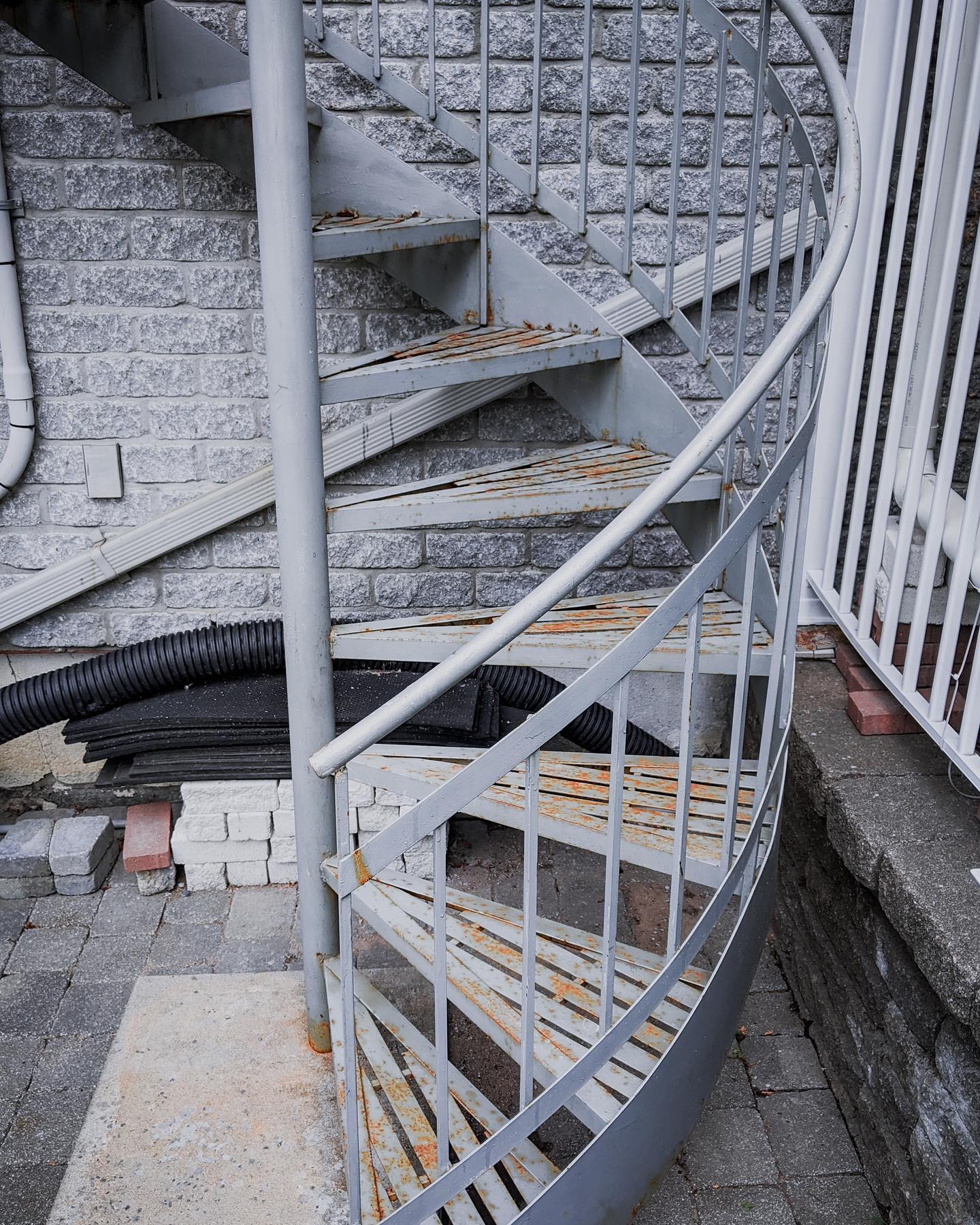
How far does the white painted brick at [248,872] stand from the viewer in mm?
3012

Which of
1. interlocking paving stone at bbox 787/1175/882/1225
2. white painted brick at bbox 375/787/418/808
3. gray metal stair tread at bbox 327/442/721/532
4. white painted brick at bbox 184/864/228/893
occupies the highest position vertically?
gray metal stair tread at bbox 327/442/721/532

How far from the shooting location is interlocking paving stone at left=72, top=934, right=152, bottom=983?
267 centimetres

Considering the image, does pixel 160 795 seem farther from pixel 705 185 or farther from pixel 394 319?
pixel 705 185

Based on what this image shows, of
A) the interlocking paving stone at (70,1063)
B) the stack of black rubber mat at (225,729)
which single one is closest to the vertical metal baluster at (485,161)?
the stack of black rubber mat at (225,729)

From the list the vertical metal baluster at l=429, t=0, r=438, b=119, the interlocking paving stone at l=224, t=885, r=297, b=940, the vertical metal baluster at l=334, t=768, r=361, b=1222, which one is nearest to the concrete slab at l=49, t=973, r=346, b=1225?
the vertical metal baluster at l=334, t=768, r=361, b=1222

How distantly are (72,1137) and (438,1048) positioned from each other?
109cm

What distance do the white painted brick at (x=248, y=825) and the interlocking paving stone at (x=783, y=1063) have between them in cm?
135

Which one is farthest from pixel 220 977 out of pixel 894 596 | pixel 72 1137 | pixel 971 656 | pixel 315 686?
pixel 971 656

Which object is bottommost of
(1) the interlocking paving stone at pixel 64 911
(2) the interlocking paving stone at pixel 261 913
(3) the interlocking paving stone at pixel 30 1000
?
(3) the interlocking paving stone at pixel 30 1000

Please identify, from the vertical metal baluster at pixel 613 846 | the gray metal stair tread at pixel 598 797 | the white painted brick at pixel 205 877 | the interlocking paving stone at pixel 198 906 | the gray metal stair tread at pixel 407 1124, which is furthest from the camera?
the white painted brick at pixel 205 877

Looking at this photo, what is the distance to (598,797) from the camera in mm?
2094

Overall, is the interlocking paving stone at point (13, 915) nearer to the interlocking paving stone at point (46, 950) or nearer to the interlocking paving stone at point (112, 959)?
the interlocking paving stone at point (46, 950)

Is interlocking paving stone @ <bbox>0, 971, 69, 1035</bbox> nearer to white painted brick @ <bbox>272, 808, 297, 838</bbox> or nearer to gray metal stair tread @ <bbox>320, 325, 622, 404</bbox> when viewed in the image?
white painted brick @ <bbox>272, 808, 297, 838</bbox>

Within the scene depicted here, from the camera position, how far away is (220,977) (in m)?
2.38
